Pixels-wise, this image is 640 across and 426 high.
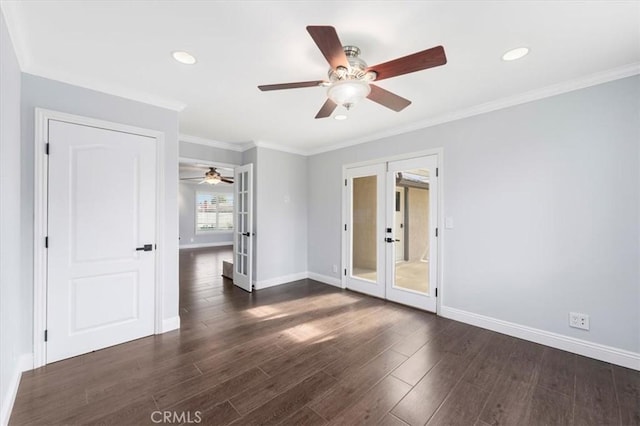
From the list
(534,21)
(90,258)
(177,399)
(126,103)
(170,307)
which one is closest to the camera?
(534,21)

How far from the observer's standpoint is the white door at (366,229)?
13.6 feet

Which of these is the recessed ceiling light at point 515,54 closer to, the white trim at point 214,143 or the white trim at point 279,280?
the white trim at point 214,143

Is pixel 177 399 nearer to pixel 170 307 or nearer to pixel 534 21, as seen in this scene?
pixel 170 307

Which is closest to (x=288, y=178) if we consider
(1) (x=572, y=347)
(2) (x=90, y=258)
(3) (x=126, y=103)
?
(3) (x=126, y=103)

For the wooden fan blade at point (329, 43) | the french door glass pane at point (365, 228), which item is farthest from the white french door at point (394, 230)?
the wooden fan blade at point (329, 43)

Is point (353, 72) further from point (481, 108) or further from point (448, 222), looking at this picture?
point (448, 222)

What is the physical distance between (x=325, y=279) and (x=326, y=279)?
0.03 m

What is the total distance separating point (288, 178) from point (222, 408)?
12.4 feet

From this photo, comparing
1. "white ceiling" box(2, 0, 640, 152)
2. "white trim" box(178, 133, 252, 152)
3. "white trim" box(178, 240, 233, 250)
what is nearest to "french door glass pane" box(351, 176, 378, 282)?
"white ceiling" box(2, 0, 640, 152)

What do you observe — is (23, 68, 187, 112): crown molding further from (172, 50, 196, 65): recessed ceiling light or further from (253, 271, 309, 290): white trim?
(253, 271, 309, 290): white trim

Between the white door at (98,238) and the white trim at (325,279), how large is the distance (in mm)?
2819

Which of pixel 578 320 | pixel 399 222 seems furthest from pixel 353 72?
pixel 578 320

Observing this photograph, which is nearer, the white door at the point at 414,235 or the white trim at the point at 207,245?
the white door at the point at 414,235

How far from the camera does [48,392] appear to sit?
196 centimetres
